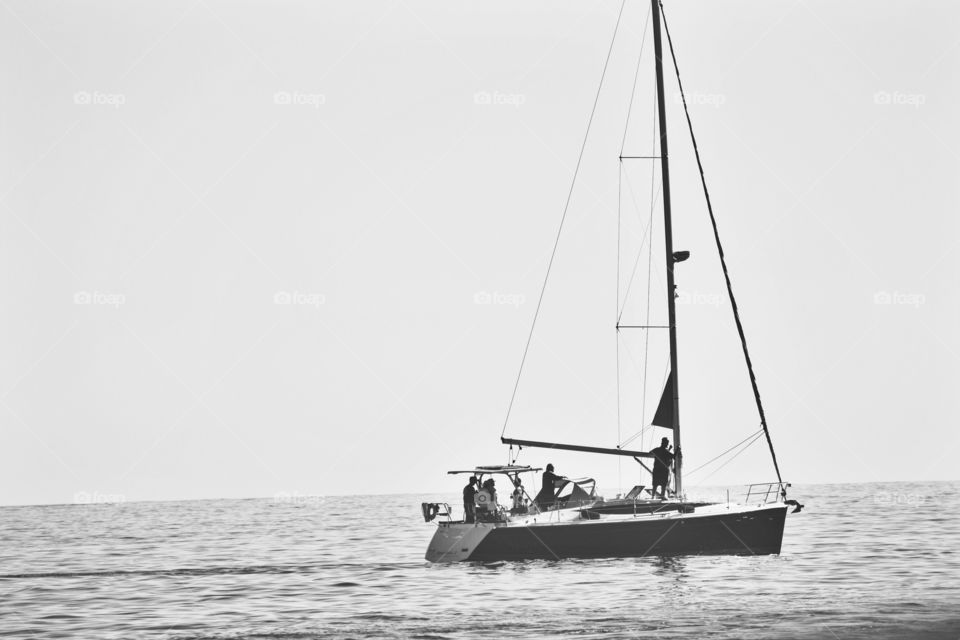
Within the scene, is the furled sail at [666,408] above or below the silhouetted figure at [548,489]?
above

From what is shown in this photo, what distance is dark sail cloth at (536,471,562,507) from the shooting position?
1806 inches

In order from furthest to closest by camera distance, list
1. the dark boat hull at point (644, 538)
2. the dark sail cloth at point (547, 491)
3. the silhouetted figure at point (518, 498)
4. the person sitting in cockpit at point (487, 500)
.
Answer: the dark sail cloth at point (547, 491), the silhouetted figure at point (518, 498), the person sitting in cockpit at point (487, 500), the dark boat hull at point (644, 538)

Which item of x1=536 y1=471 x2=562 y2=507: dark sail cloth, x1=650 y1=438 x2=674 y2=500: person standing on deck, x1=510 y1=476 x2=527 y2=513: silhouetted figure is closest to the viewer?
x1=650 y1=438 x2=674 y2=500: person standing on deck

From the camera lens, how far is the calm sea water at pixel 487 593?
101ft

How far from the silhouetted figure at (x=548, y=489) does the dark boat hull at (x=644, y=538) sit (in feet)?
10.3

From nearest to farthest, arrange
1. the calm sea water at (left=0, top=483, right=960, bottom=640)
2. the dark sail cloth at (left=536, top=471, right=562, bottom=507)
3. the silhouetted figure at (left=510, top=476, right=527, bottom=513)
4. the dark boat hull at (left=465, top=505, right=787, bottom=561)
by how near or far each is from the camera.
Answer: the calm sea water at (left=0, top=483, right=960, bottom=640), the dark boat hull at (left=465, top=505, right=787, bottom=561), the silhouetted figure at (left=510, top=476, right=527, bottom=513), the dark sail cloth at (left=536, top=471, right=562, bottom=507)

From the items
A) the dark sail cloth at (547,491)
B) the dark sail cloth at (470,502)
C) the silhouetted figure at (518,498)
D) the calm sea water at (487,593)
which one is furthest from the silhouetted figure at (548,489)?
the dark sail cloth at (470,502)

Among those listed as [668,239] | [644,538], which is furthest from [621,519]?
[668,239]

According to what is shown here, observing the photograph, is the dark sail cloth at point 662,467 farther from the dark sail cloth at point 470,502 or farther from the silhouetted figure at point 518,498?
the dark sail cloth at point 470,502

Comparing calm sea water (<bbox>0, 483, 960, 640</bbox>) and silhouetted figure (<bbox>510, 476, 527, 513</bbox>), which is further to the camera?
silhouetted figure (<bbox>510, 476, 527, 513</bbox>)

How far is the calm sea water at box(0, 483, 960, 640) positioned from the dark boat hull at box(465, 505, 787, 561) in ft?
1.99

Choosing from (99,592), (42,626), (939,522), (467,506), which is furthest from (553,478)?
(939,522)

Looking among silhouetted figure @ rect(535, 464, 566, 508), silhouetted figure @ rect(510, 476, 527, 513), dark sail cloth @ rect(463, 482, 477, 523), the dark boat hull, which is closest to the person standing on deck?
the dark boat hull

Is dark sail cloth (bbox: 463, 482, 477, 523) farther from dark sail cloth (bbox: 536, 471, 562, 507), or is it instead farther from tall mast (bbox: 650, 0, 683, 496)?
tall mast (bbox: 650, 0, 683, 496)
